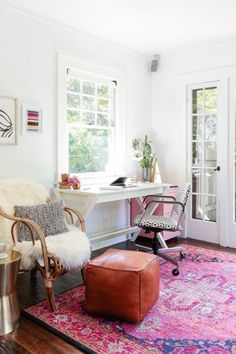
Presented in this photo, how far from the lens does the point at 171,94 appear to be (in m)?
4.83

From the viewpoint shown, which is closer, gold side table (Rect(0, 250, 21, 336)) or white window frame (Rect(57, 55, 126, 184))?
gold side table (Rect(0, 250, 21, 336))

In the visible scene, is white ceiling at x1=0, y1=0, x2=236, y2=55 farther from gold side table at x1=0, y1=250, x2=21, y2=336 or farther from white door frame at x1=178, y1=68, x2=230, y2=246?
gold side table at x1=0, y1=250, x2=21, y2=336

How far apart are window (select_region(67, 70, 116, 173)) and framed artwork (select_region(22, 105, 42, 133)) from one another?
0.47 metres

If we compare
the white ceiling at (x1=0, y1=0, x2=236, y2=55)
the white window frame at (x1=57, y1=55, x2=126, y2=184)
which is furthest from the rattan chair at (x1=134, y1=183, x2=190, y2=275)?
the white ceiling at (x1=0, y1=0, x2=236, y2=55)

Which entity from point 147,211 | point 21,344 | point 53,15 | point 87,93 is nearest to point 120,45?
point 87,93

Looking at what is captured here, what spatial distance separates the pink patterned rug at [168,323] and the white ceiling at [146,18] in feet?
8.60

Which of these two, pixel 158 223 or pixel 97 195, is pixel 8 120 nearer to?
pixel 97 195

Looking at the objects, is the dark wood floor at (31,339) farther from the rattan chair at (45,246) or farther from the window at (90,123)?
the window at (90,123)

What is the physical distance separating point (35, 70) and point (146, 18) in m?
1.29

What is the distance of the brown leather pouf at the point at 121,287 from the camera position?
90.3 inches

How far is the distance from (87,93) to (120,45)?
84cm

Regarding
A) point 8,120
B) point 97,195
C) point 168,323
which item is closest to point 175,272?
point 168,323

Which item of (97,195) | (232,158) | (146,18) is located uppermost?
(146,18)

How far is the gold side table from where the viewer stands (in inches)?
87.4
